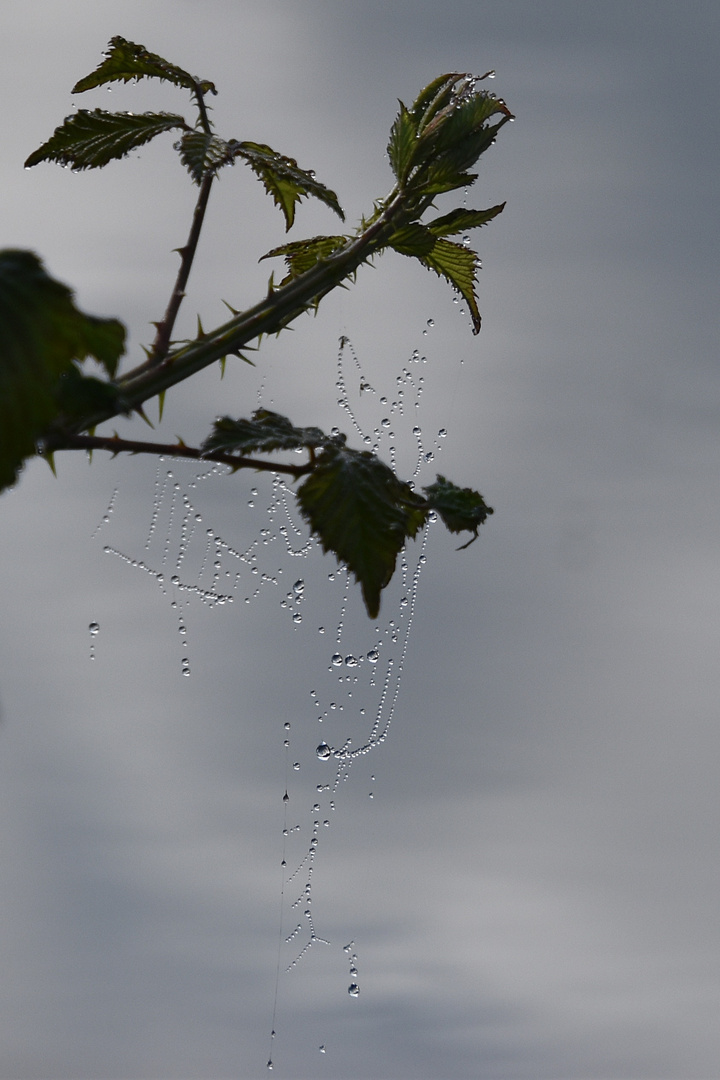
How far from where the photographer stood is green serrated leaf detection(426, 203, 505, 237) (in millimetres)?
1473

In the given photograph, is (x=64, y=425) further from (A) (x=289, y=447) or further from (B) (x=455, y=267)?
(B) (x=455, y=267)

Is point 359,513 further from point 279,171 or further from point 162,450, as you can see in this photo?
point 279,171

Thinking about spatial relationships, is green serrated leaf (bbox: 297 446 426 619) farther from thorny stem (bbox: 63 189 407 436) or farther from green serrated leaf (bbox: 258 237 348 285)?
green serrated leaf (bbox: 258 237 348 285)

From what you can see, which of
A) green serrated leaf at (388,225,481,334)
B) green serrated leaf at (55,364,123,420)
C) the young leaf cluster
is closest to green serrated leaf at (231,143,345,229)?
the young leaf cluster

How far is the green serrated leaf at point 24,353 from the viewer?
0.79 m

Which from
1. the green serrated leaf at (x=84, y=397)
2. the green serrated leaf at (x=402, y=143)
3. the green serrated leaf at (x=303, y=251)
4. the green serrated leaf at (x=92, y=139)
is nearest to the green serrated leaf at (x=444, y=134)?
the green serrated leaf at (x=402, y=143)

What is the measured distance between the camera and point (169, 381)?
1.07 meters

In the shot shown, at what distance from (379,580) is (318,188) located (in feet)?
1.90

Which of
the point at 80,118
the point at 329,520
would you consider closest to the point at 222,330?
the point at 329,520

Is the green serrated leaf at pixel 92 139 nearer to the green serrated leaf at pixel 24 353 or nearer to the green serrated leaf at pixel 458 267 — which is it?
the green serrated leaf at pixel 458 267

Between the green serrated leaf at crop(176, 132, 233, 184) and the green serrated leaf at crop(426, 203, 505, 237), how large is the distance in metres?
0.30

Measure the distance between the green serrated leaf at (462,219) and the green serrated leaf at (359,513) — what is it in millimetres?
463

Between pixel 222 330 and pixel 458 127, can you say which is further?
pixel 458 127

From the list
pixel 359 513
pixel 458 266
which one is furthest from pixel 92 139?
pixel 359 513
